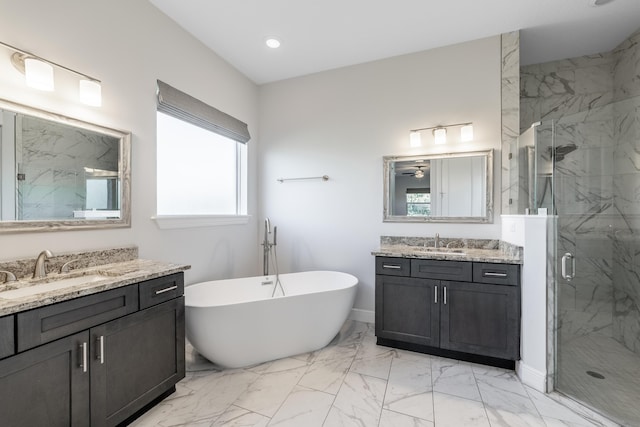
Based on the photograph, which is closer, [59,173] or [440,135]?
[59,173]

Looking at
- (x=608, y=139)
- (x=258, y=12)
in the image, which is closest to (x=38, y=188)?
(x=258, y=12)

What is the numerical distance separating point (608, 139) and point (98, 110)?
152 inches

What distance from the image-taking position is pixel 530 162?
7.53 ft

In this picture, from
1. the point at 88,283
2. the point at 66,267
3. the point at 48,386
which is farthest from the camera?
the point at 66,267

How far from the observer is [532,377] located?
2008 mm

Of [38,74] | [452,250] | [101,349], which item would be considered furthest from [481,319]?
[38,74]

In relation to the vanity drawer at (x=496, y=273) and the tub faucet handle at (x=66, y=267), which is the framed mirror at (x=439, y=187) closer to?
the vanity drawer at (x=496, y=273)

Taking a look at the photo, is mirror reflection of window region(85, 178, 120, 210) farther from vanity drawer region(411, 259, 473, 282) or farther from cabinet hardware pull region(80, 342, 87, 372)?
vanity drawer region(411, 259, 473, 282)

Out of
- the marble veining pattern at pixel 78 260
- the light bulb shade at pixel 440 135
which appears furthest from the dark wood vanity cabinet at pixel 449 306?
the marble veining pattern at pixel 78 260

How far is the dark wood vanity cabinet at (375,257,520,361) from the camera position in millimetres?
2178

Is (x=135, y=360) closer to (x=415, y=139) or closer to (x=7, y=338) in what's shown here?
(x=7, y=338)

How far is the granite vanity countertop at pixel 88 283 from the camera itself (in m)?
1.17

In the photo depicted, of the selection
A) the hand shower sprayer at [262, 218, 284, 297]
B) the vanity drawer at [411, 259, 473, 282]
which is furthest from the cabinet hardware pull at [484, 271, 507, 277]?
the hand shower sprayer at [262, 218, 284, 297]

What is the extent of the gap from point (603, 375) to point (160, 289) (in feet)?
10.2
